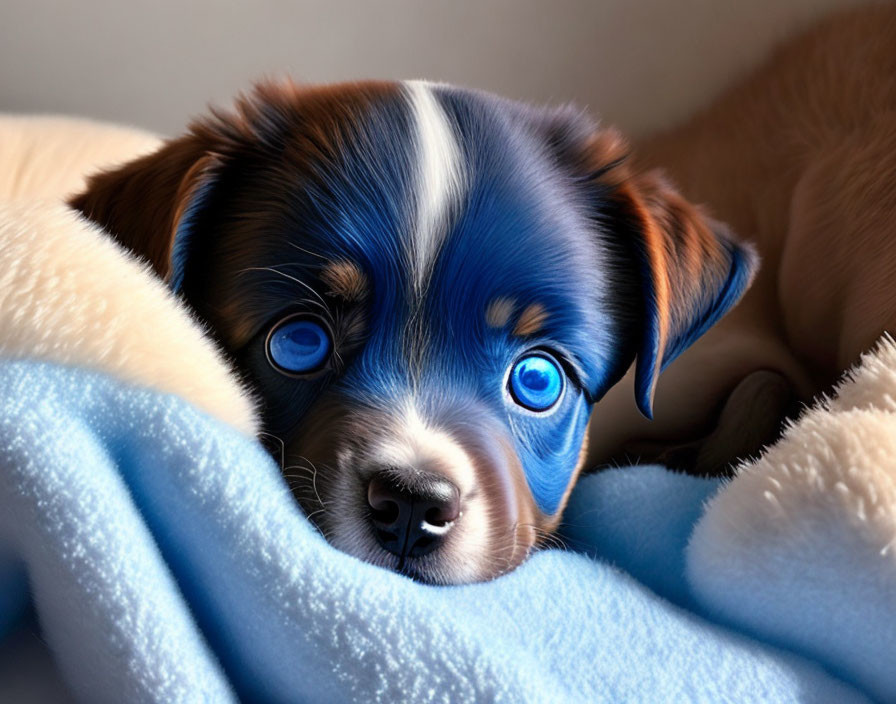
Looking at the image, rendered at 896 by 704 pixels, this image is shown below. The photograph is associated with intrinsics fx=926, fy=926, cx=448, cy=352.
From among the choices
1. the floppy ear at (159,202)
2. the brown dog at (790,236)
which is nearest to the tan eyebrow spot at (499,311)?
the floppy ear at (159,202)

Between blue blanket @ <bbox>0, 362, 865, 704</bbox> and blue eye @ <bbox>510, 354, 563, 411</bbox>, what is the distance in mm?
334

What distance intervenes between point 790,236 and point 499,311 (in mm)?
877

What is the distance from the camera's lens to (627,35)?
208 cm

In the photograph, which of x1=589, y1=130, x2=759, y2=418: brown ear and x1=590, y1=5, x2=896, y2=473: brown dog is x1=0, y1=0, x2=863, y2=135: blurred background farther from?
x1=589, y1=130, x2=759, y2=418: brown ear

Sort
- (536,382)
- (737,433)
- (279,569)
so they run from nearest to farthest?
(279,569) → (536,382) → (737,433)

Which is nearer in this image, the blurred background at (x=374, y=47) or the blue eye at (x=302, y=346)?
the blue eye at (x=302, y=346)

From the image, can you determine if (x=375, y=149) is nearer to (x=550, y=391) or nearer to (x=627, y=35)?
(x=550, y=391)

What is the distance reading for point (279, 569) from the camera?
30.3 inches

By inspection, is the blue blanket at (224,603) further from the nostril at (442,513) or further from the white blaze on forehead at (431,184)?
the white blaze on forehead at (431,184)

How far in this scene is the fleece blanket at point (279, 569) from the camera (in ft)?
2.39

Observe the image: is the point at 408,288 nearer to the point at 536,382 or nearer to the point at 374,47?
the point at 536,382

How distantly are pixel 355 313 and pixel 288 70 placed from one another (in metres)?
1.11

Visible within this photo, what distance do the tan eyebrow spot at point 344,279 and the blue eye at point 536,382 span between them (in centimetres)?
23

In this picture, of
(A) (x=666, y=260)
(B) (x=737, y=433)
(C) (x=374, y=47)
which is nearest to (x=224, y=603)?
(A) (x=666, y=260)
